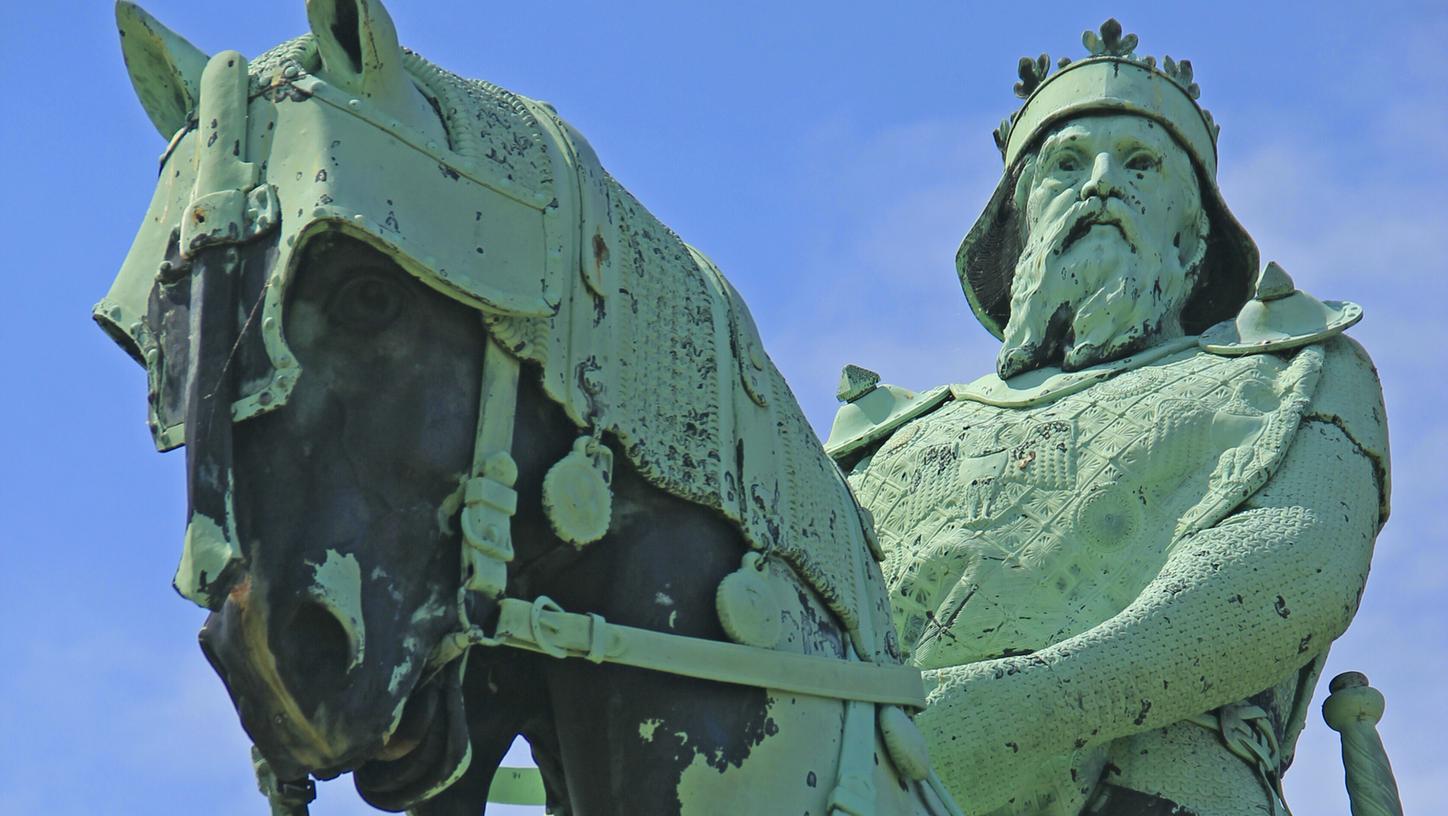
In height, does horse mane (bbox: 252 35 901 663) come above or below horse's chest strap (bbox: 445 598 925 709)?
above

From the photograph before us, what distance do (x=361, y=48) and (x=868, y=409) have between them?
3380mm

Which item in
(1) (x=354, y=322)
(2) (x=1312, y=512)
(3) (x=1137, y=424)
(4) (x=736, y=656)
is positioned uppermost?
(3) (x=1137, y=424)

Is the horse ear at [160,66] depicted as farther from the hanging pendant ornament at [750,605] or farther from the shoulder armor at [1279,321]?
the shoulder armor at [1279,321]

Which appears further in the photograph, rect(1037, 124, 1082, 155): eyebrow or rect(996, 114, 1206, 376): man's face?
rect(1037, 124, 1082, 155): eyebrow

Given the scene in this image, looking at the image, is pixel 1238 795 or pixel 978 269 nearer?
pixel 1238 795

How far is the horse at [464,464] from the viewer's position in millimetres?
3447

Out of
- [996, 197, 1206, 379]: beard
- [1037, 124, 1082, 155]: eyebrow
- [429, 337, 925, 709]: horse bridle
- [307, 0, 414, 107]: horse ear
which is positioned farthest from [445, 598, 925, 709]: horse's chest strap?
[1037, 124, 1082, 155]: eyebrow

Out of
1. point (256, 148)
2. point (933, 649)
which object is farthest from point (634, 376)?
point (933, 649)

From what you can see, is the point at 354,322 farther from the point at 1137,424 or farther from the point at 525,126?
the point at 1137,424

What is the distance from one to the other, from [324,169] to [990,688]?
2.43m

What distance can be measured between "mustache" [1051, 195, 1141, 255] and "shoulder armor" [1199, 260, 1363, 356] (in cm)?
39

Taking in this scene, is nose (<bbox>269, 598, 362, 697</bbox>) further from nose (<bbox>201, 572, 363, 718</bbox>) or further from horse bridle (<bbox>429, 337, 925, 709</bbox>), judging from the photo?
horse bridle (<bbox>429, 337, 925, 709</bbox>)

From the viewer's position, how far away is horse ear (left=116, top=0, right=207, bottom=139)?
388cm

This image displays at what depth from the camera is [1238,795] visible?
19.2 feet
